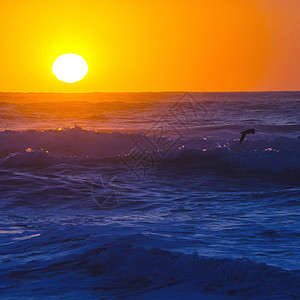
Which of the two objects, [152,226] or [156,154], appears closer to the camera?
[152,226]

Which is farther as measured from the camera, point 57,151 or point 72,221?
point 57,151

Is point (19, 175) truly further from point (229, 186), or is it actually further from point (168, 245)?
point (168, 245)

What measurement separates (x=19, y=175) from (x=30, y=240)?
20.2ft

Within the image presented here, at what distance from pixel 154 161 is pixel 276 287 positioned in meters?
9.96

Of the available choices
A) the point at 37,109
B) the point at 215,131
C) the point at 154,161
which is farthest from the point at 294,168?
the point at 37,109

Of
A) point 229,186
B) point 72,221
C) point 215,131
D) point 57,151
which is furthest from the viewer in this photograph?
point 215,131

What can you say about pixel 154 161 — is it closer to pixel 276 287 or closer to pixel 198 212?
pixel 198 212

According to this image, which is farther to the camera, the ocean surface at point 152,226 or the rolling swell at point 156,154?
the rolling swell at point 156,154

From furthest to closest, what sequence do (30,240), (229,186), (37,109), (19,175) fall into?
(37,109)
(19,175)
(229,186)
(30,240)

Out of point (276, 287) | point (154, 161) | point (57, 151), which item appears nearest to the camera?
point (276, 287)

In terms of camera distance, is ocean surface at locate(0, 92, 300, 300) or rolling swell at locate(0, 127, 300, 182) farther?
rolling swell at locate(0, 127, 300, 182)

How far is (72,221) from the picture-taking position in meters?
7.48

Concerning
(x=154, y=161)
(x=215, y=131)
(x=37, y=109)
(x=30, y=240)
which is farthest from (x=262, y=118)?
(x=30, y=240)

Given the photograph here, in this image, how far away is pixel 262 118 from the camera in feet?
118
